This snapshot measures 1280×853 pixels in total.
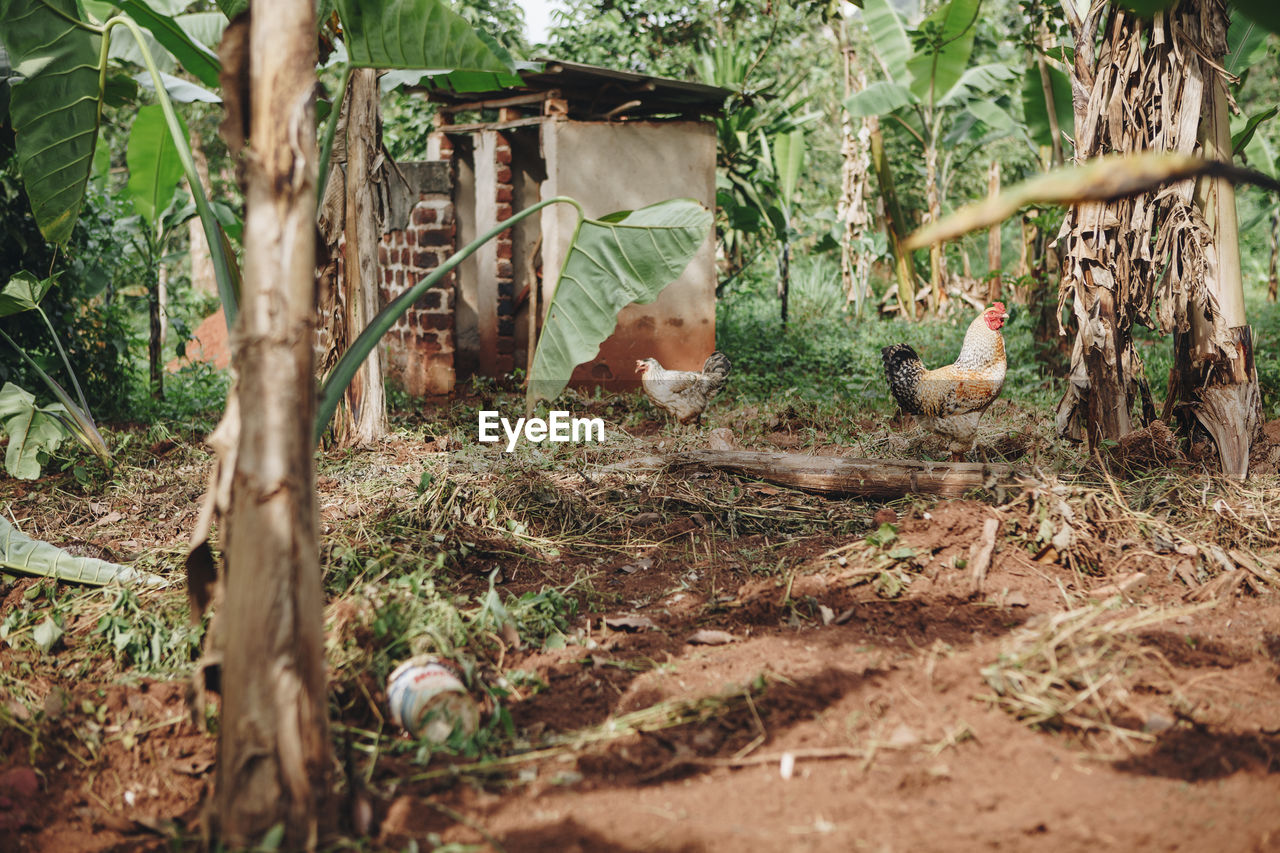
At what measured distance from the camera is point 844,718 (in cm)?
205

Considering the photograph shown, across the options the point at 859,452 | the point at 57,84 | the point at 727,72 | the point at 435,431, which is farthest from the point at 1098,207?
the point at 727,72

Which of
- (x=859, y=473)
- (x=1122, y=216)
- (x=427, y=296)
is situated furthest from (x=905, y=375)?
(x=427, y=296)

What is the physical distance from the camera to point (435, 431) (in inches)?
197

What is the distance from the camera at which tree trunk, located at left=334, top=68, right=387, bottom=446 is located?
14.3 ft

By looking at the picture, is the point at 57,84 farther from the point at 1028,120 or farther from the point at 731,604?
the point at 1028,120

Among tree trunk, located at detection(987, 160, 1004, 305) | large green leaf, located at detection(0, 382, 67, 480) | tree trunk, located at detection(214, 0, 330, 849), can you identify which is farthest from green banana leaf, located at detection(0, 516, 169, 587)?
tree trunk, located at detection(987, 160, 1004, 305)

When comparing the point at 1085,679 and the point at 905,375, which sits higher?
the point at 905,375

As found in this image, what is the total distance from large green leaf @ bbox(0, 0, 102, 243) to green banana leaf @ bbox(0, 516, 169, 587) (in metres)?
1.27

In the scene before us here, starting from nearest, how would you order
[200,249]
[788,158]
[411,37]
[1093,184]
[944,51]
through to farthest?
[1093,184] < [411,37] < [944,51] < [788,158] < [200,249]

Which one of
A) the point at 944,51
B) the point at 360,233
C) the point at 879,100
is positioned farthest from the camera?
the point at 879,100

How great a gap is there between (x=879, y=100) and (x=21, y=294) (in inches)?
243

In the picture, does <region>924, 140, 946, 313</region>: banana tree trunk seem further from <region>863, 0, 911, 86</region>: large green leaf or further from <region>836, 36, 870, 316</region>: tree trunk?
<region>863, 0, 911, 86</region>: large green leaf

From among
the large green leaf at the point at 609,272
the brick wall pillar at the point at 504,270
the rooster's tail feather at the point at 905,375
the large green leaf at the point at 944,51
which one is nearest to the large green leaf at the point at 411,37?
the large green leaf at the point at 609,272

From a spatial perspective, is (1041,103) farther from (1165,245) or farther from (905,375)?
(905,375)
